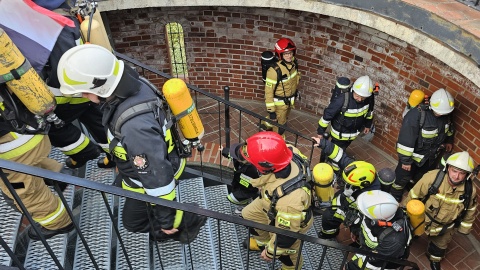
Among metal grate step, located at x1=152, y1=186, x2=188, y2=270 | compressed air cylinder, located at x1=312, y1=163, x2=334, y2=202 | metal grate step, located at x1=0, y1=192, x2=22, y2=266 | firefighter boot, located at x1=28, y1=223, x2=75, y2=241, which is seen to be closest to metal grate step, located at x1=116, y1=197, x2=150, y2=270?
metal grate step, located at x1=152, y1=186, x2=188, y2=270

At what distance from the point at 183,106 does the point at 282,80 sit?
3463mm

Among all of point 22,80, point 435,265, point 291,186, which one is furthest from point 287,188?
point 435,265

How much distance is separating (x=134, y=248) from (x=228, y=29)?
4597 mm

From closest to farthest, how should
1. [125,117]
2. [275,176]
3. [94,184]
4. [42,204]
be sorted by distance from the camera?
[94,184]
[125,117]
[42,204]
[275,176]

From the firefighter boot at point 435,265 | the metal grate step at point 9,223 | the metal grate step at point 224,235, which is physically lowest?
the firefighter boot at point 435,265

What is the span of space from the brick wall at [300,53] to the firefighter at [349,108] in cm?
64

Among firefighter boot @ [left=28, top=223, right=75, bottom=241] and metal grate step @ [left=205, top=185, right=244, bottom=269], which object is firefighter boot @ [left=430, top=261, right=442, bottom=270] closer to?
metal grate step @ [left=205, top=185, right=244, bottom=269]

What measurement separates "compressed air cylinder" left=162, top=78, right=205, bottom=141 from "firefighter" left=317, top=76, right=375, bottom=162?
303cm

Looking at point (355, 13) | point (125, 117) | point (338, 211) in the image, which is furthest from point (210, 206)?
point (355, 13)

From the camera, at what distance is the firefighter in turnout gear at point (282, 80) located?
20.3 feet

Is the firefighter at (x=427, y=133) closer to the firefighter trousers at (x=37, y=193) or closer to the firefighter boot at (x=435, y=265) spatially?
the firefighter boot at (x=435, y=265)

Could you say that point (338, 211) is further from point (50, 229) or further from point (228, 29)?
point (228, 29)

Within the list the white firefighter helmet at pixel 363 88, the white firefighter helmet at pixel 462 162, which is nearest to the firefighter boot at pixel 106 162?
the white firefighter helmet at pixel 363 88

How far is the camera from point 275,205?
3.75m
